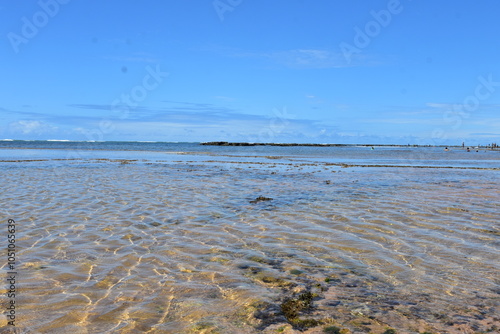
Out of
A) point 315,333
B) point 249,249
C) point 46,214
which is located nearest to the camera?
point 315,333

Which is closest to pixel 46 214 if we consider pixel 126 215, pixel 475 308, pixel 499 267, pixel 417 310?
pixel 126 215

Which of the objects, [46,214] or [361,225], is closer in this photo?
[361,225]

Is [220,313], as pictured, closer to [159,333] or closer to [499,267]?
[159,333]

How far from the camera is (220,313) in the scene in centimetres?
452

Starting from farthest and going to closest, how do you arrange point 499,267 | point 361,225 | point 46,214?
point 46,214 → point 361,225 → point 499,267

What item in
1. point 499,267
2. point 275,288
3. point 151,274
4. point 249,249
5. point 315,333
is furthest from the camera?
point 249,249

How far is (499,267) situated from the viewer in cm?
628

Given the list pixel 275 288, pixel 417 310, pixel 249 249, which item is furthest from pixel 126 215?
pixel 417 310

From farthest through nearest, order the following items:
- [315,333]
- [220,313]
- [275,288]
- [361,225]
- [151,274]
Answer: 1. [361,225]
2. [151,274]
3. [275,288]
4. [220,313]
5. [315,333]

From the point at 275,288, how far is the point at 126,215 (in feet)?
21.3

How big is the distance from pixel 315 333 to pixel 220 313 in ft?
4.10

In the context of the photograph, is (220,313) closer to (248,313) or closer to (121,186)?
(248,313)

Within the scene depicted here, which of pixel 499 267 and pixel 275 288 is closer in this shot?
pixel 275 288

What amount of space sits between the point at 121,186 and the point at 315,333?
15106 millimetres
